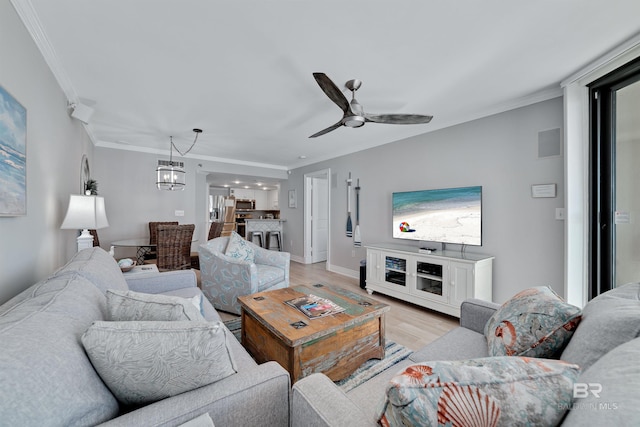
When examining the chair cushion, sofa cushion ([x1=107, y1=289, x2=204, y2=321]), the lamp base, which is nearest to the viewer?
sofa cushion ([x1=107, y1=289, x2=204, y2=321])

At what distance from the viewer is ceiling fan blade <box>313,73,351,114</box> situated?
179 cm

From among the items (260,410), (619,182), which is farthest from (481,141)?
(260,410)

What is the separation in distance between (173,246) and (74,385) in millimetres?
2983

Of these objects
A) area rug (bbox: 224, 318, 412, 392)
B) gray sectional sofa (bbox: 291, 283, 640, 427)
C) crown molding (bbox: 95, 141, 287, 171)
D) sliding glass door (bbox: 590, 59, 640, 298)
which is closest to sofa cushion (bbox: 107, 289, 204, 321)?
gray sectional sofa (bbox: 291, 283, 640, 427)

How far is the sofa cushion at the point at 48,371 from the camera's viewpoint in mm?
564

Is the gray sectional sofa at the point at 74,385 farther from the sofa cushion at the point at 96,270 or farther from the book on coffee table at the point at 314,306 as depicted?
the book on coffee table at the point at 314,306

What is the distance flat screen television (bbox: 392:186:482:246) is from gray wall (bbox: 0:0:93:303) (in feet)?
12.0

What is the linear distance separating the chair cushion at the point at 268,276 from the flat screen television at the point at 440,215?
182 cm

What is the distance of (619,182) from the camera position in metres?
2.05

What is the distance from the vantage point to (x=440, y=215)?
10.8 feet

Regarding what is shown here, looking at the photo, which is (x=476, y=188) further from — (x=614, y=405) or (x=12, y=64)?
(x=12, y=64)

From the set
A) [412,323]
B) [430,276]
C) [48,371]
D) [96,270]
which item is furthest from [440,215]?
[48,371]

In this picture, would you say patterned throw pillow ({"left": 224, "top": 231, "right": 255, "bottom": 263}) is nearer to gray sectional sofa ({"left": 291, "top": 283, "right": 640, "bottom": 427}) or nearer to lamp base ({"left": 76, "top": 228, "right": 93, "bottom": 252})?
lamp base ({"left": 76, "top": 228, "right": 93, "bottom": 252})

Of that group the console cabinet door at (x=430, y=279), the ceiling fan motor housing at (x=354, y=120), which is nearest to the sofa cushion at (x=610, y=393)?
the ceiling fan motor housing at (x=354, y=120)
